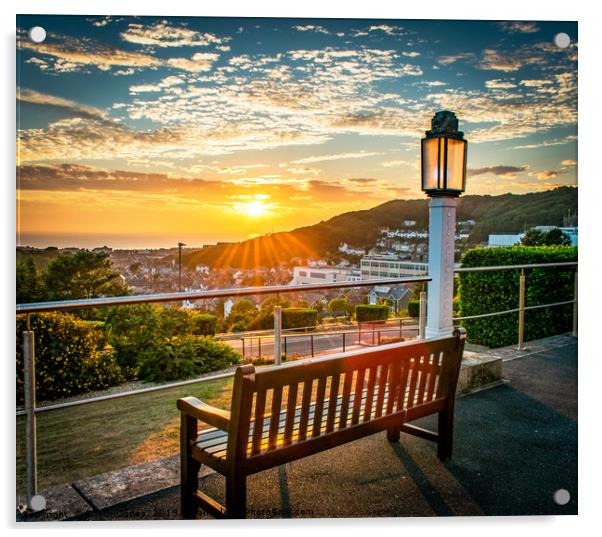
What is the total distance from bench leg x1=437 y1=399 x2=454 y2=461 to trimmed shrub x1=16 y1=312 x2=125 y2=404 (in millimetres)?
5758

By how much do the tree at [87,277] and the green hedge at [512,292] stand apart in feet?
15.8

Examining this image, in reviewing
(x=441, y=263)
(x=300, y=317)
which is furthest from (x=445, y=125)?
(x=300, y=317)

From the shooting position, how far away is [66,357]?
27.5 feet

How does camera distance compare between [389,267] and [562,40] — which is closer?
[562,40]

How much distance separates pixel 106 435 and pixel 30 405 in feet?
15.1

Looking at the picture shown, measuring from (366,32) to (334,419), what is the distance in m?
2.21

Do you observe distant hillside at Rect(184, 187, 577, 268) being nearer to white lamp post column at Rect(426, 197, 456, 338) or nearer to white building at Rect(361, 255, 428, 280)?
white building at Rect(361, 255, 428, 280)

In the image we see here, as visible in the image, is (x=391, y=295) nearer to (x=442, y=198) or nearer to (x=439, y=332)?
(x=439, y=332)

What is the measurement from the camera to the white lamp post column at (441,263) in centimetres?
388

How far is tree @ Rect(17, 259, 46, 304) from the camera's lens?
324 centimetres

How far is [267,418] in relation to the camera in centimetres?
256

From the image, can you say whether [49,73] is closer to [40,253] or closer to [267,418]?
[40,253]

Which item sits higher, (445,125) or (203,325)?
(445,125)

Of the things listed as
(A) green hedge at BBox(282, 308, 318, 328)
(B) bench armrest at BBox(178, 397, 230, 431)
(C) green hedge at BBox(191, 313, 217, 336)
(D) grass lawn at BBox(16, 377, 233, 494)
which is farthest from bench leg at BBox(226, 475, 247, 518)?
(C) green hedge at BBox(191, 313, 217, 336)
